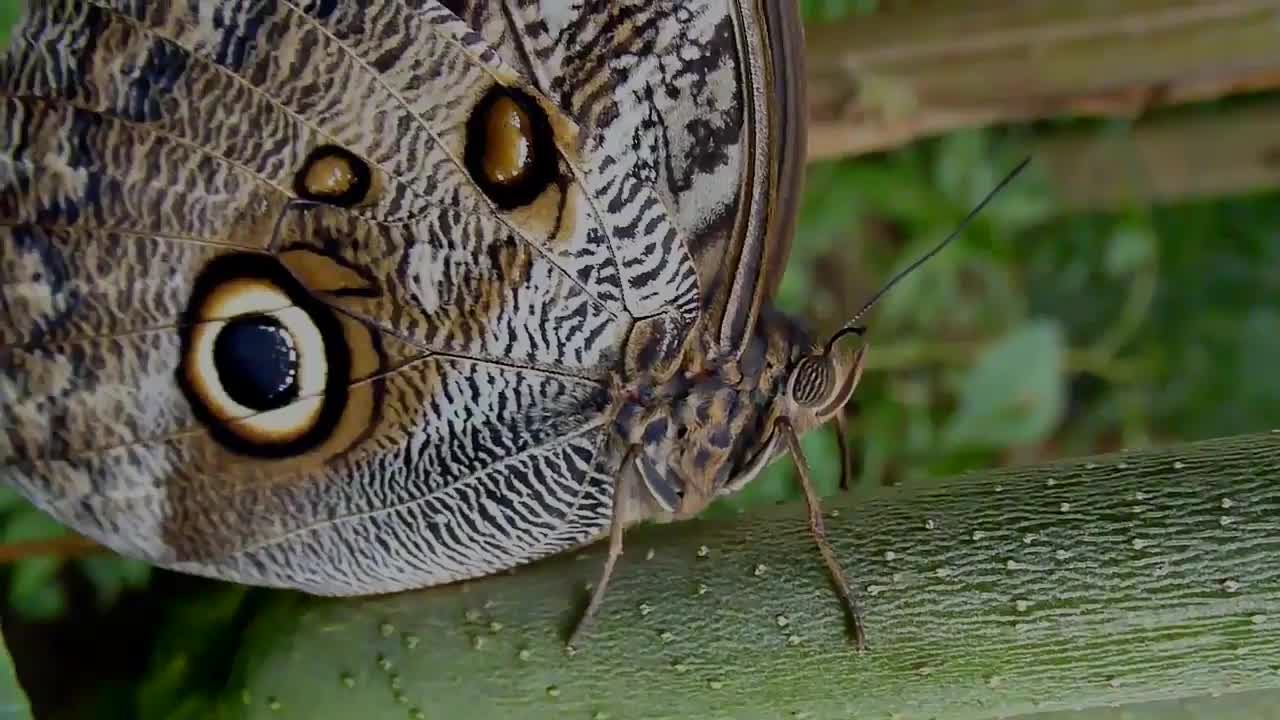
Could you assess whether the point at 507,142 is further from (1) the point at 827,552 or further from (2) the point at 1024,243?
(2) the point at 1024,243

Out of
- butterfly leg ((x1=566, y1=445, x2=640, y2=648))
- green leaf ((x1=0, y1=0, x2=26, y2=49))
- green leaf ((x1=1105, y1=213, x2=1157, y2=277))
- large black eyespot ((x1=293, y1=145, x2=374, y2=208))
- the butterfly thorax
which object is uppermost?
green leaf ((x1=0, y1=0, x2=26, y2=49))

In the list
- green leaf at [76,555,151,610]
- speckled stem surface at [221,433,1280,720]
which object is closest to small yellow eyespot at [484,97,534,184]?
speckled stem surface at [221,433,1280,720]

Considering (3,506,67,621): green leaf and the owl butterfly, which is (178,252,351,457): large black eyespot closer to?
the owl butterfly

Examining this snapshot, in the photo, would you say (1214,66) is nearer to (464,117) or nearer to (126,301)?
(464,117)

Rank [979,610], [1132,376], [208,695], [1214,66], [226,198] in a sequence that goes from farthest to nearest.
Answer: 1. [1132,376]
2. [1214,66]
3. [208,695]
4. [226,198]
5. [979,610]

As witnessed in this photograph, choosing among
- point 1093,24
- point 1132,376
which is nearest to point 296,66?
point 1093,24

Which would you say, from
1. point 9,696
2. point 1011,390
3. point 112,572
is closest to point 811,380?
point 9,696
